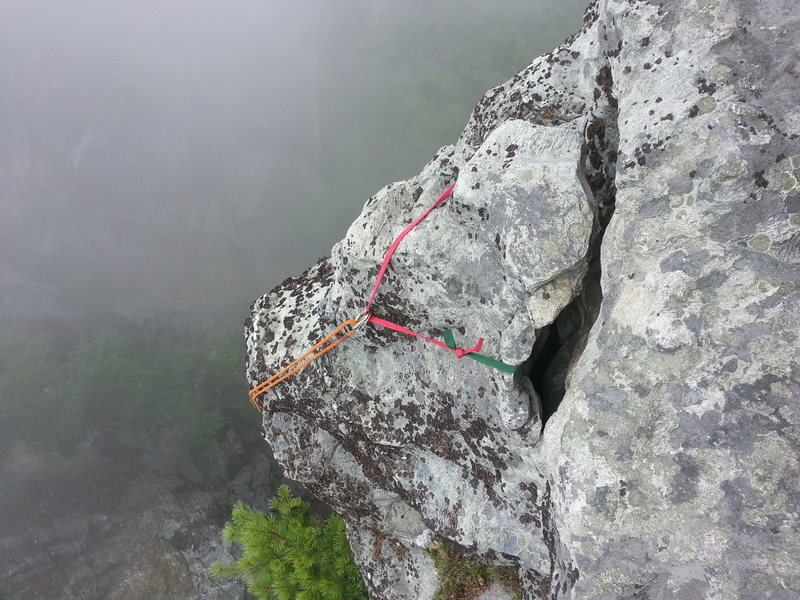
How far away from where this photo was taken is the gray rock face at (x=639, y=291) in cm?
112

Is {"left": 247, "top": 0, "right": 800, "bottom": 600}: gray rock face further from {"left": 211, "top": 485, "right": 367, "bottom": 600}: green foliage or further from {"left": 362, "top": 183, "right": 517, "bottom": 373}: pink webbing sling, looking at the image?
{"left": 211, "top": 485, "right": 367, "bottom": 600}: green foliage

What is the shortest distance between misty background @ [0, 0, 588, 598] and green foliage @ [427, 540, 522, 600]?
14.6 ft

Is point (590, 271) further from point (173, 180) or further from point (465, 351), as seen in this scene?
point (173, 180)

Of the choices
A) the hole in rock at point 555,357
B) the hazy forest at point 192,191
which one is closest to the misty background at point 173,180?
the hazy forest at point 192,191

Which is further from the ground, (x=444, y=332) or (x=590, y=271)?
(x=444, y=332)

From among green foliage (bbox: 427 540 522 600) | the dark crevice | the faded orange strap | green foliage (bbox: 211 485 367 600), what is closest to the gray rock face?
the dark crevice

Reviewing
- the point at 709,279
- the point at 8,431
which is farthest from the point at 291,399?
the point at 8,431

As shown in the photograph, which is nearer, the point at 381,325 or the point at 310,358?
the point at 381,325

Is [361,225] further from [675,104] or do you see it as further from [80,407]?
[80,407]

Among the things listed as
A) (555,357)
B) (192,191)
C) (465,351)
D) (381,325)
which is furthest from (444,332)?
(192,191)

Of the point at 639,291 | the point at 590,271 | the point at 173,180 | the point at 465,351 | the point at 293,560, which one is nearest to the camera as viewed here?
the point at 639,291

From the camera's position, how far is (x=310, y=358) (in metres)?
2.52

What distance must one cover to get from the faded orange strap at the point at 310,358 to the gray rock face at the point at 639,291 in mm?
260

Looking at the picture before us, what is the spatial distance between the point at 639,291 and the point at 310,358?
5.41ft
